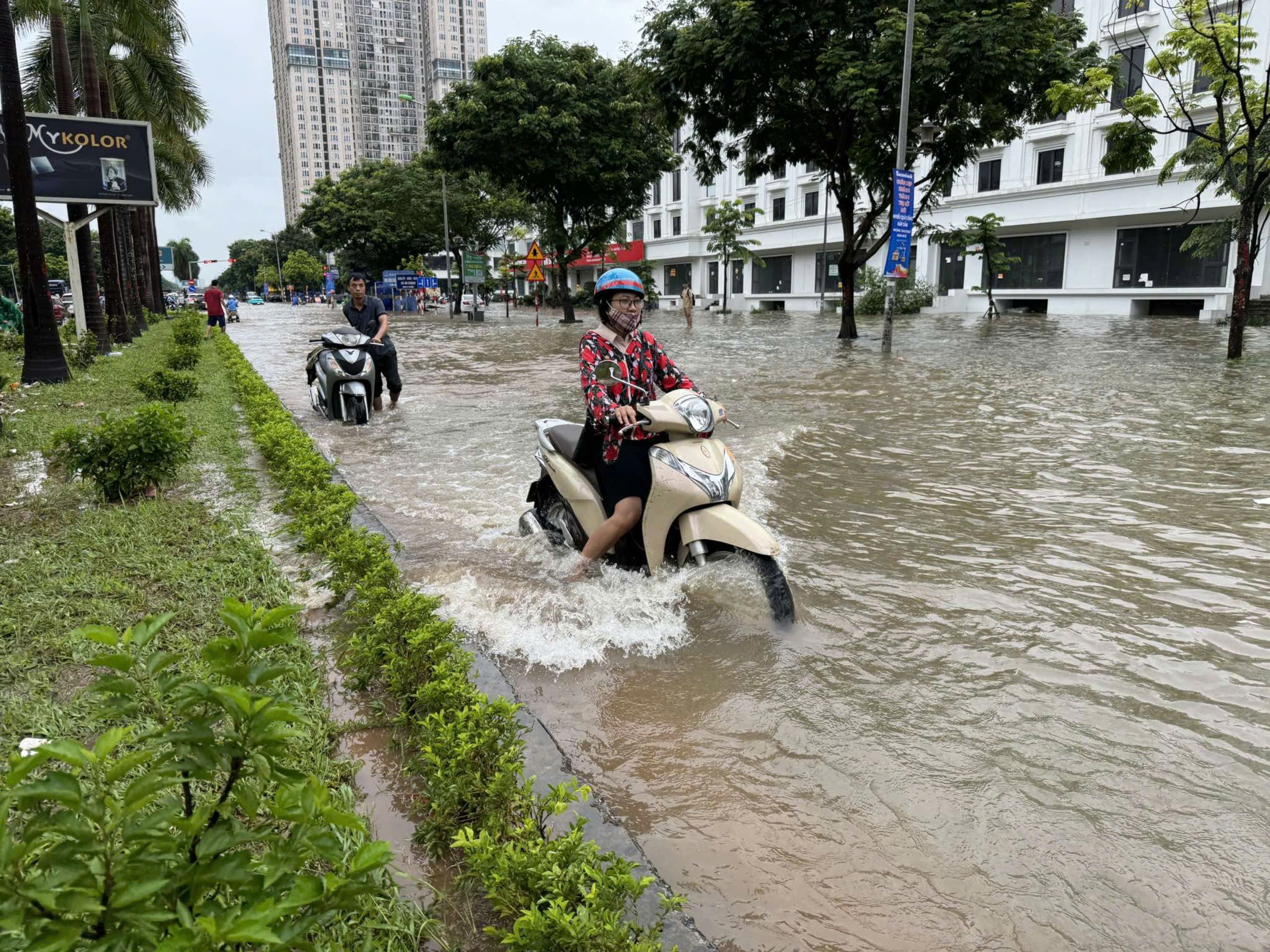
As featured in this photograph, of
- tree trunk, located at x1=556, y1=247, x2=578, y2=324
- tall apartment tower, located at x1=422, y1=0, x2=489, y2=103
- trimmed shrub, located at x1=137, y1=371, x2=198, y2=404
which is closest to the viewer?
trimmed shrub, located at x1=137, y1=371, x2=198, y2=404

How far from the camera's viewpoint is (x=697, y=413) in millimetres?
3986

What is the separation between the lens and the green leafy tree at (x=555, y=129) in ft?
94.4

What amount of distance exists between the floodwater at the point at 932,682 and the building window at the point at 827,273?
35.9m

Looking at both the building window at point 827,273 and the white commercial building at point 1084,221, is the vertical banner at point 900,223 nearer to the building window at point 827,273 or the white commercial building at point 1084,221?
the white commercial building at point 1084,221

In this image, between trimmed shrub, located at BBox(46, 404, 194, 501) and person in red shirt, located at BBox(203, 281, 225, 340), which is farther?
person in red shirt, located at BBox(203, 281, 225, 340)

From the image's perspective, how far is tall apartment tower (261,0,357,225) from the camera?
4368 inches

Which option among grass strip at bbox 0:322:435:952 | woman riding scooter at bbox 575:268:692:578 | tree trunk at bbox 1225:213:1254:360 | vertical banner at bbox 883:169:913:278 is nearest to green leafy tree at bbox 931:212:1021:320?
vertical banner at bbox 883:169:913:278

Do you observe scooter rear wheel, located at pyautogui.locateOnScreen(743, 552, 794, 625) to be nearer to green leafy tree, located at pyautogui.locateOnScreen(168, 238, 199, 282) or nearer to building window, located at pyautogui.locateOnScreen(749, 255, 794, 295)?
building window, located at pyautogui.locateOnScreen(749, 255, 794, 295)

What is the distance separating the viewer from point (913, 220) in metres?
18.8

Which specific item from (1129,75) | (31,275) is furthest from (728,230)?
(31,275)

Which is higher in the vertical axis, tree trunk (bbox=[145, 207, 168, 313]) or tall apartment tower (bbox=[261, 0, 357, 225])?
tall apartment tower (bbox=[261, 0, 357, 225])

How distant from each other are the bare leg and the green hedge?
0.96 m

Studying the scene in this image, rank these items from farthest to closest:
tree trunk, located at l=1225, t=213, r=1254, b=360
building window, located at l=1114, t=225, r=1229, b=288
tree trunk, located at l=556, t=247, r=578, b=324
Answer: tree trunk, located at l=556, t=247, r=578, b=324 < building window, located at l=1114, t=225, r=1229, b=288 < tree trunk, located at l=1225, t=213, r=1254, b=360

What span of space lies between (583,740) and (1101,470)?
5.49 m
